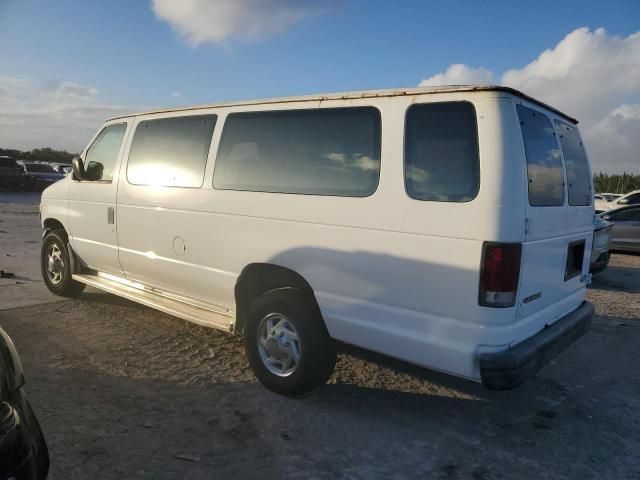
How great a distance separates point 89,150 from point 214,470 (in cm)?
439

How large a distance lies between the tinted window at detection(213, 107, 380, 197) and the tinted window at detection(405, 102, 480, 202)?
0.85 ft

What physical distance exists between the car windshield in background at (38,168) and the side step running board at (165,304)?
25.3 m

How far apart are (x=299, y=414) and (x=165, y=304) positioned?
1.85 m

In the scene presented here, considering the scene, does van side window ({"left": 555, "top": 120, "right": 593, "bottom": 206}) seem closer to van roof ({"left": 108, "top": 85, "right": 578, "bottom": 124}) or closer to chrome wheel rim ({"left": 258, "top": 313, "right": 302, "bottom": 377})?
van roof ({"left": 108, "top": 85, "right": 578, "bottom": 124})

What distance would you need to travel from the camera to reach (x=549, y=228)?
10.7 feet

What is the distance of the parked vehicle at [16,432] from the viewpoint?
1929 mm

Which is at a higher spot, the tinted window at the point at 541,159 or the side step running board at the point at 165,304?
the tinted window at the point at 541,159

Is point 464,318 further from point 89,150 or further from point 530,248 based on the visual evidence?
point 89,150

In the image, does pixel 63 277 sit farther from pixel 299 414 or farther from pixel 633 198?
pixel 633 198

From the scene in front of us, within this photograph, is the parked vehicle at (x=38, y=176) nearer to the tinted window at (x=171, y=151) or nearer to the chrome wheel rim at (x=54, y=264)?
the chrome wheel rim at (x=54, y=264)

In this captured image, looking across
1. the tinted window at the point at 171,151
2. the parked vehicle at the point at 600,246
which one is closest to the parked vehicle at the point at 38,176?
the tinted window at the point at 171,151

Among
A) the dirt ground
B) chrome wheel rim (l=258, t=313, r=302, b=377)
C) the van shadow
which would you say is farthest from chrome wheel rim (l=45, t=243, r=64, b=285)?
the van shadow

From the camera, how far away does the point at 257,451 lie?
3051mm

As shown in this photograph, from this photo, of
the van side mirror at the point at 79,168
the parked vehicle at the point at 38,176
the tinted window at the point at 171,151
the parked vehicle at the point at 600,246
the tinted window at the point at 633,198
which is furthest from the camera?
the parked vehicle at the point at 38,176
